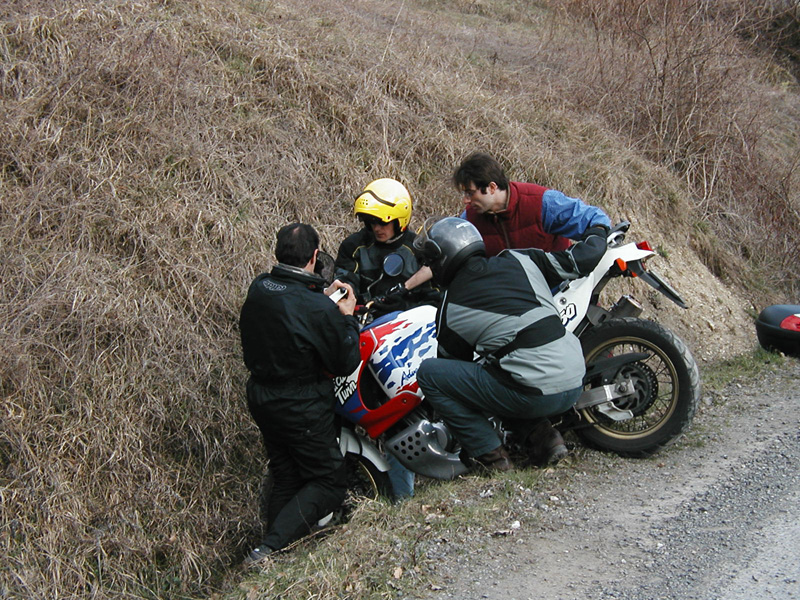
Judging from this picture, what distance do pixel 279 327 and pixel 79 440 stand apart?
166cm

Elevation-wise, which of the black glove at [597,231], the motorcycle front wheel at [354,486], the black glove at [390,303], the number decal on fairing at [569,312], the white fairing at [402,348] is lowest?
the motorcycle front wheel at [354,486]

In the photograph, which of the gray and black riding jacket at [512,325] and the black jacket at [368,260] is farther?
the black jacket at [368,260]

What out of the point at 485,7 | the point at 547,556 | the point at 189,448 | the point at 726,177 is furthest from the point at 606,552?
the point at 485,7

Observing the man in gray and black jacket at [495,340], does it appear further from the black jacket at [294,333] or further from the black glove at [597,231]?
the black jacket at [294,333]

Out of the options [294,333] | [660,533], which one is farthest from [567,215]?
[660,533]

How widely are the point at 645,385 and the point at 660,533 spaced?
3.76 feet

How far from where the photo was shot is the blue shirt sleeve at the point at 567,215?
5121 millimetres

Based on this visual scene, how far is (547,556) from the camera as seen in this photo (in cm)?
384

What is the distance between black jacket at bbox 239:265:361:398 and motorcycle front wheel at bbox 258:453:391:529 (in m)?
0.75

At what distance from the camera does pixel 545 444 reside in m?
4.74

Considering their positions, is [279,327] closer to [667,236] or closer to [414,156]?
[414,156]

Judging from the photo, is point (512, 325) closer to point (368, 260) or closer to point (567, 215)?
point (567, 215)

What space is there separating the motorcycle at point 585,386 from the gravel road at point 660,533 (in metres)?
0.26

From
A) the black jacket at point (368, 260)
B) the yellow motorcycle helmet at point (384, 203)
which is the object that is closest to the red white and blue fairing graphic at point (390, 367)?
the black jacket at point (368, 260)
